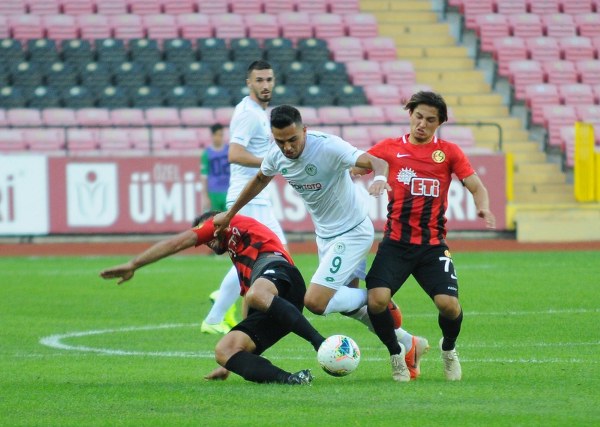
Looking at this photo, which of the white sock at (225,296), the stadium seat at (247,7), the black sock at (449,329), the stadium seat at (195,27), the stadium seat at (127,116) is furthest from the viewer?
the stadium seat at (247,7)

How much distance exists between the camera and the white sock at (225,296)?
430 inches

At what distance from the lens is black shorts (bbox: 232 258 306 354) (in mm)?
8242

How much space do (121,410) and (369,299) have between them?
190 cm

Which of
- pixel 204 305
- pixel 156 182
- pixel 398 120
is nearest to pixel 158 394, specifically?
pixel 204 305

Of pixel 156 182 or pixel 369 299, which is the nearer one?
pixel 369 299

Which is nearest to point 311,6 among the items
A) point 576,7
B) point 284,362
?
point 576,7

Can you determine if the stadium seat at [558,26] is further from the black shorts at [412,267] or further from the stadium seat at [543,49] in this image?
the black shorts at [412,267]

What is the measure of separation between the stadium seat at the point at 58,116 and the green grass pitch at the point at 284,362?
8.49 meters

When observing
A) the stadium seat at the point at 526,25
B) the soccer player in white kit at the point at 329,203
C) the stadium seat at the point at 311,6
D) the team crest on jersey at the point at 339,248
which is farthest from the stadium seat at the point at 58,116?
the team crest on jersey at the point at 339,248

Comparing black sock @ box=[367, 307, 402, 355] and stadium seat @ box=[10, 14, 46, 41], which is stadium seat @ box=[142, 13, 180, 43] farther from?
black sock @ box=[367, 307, 402, 355]

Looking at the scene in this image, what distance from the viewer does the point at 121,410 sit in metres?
6.93

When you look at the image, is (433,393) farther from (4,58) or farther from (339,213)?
(4,58)

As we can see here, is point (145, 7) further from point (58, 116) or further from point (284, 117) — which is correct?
point (284, 117)

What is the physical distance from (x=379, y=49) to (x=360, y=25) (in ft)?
2.84
